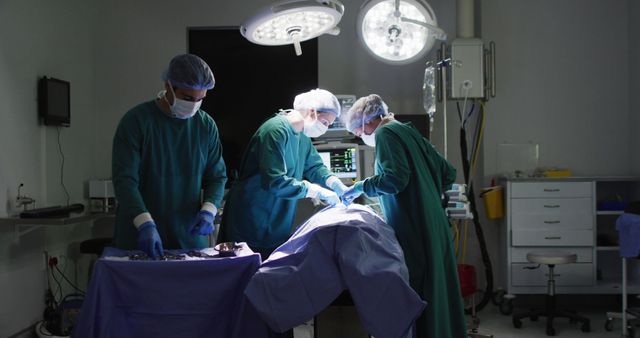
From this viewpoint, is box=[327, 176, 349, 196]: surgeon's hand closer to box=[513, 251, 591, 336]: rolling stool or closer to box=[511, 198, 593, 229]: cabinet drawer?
box=[513, 251, 591, 336]: rolling stool

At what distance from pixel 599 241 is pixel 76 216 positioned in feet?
12.5

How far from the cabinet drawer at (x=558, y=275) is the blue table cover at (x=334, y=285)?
2763 mm

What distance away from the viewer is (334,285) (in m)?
1.92

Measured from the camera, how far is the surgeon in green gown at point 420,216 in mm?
2533

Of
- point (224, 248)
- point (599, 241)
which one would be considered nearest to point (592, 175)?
point (599, 241)

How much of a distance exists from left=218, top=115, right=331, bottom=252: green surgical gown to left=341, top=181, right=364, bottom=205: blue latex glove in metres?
0.23

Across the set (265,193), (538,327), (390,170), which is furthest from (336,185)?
(538,327)

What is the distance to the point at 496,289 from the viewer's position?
4.82 m

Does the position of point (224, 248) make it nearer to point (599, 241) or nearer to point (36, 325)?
point (36, 325)

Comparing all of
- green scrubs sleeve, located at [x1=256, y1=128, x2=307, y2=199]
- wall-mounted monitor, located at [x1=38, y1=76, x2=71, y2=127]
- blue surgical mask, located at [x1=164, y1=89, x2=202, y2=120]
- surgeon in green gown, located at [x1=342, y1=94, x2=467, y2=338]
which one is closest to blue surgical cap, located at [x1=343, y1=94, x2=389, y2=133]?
surgeon in green gown, located at [x1=342, y1=94, x2=467, y2=338]

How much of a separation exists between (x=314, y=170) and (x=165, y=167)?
3.10 ft

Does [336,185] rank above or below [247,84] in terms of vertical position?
below

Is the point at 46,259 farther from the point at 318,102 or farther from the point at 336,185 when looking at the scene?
the point at 318,102

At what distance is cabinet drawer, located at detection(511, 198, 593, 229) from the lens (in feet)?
14.3
